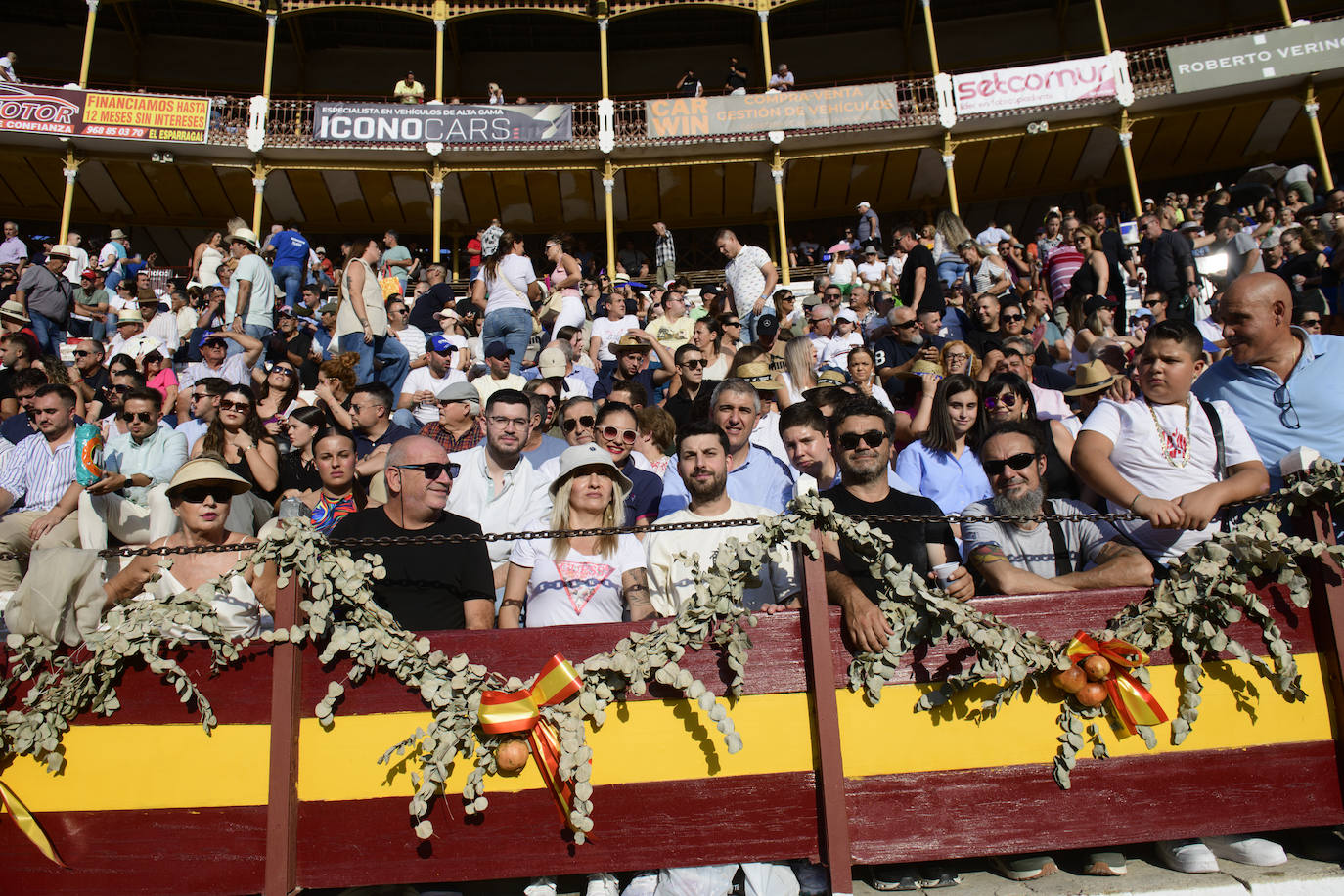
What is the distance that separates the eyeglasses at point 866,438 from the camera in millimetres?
3830

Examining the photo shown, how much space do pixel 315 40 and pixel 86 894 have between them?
2365cm

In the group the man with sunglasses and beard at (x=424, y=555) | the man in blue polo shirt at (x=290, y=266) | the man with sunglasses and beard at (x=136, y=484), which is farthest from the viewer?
the man in blue polo shirt at (x=290, y=266)

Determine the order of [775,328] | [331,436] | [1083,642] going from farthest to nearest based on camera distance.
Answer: [775,328], [331,436], [1083,642]

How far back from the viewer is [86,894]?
306 centimetres

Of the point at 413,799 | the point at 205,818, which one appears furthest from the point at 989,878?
the point at 205,818

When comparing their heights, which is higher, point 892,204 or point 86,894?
point 892,204

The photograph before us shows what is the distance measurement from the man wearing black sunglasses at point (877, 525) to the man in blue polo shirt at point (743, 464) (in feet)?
2.38

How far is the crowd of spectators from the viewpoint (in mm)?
3590

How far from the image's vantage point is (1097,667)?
3053 millimetres

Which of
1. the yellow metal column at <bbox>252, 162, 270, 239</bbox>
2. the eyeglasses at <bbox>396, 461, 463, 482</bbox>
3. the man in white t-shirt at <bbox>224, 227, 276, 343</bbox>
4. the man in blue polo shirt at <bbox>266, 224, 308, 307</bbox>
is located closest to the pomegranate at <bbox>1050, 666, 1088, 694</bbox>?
the eyeglasses at <bbox>396, 461, 463, 482</bbox>

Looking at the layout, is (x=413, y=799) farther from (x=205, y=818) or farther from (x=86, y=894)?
(x=86, y=894)

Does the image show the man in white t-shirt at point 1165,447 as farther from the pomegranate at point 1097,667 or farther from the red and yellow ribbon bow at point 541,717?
the red and yellow ribbon bow at point 541,717

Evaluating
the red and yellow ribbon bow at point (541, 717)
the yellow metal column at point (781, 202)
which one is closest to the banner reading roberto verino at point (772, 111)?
the yellow metal column at point (781, 202)

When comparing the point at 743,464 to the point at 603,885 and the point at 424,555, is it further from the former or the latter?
the point at 603,885
